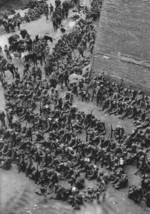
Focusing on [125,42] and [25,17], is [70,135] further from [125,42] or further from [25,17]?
[25,17]

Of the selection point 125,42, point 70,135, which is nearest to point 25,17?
point 125,42

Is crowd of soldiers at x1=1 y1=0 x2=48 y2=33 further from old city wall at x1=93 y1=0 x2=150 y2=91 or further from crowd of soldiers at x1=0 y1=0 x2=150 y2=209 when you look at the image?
old city wall at x1=93 y1=0 x2=150 y2=91

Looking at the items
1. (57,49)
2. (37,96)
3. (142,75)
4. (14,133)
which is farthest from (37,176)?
(57,49)

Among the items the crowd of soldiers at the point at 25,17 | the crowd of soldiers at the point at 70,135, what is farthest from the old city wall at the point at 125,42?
the crowd of soldiers at the point at 25,17

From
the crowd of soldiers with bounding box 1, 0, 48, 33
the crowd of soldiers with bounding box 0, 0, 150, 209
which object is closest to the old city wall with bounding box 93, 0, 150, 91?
the crowd of soldiers with bounding box 0, 0, 150, 209

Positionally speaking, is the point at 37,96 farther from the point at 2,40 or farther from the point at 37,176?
the point at 2,40

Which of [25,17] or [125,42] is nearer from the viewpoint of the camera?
[125,42]
